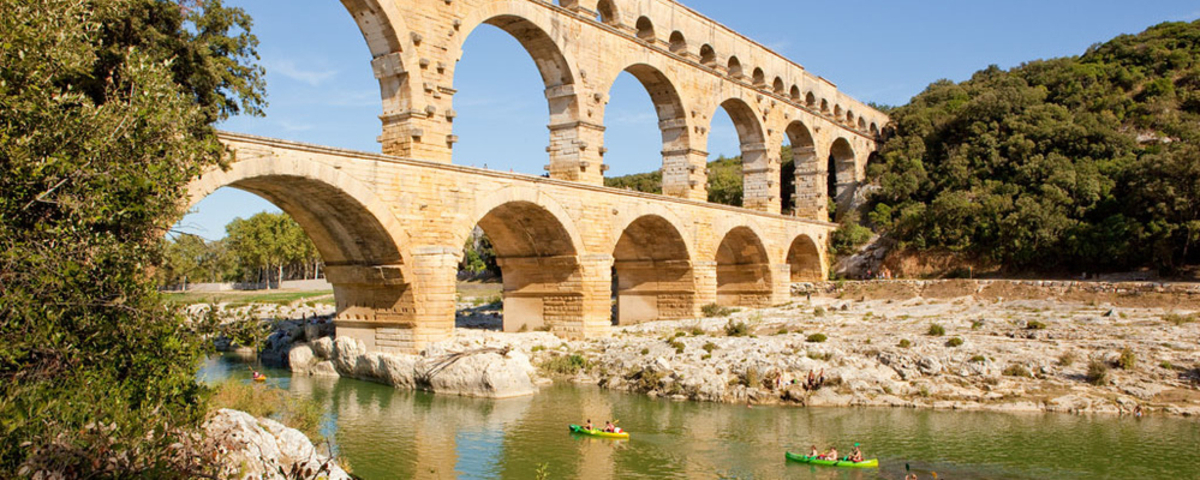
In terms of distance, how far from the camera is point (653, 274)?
30094 mm

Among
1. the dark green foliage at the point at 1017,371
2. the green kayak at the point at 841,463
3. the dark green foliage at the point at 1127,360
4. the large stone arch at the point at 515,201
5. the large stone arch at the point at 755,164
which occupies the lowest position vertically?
the green kayak at the point at 841,463

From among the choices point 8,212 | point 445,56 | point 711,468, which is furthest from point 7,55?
point 445,56

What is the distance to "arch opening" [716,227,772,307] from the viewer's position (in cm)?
3388

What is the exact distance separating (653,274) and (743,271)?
19.6 feet

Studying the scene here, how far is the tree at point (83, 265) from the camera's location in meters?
6.45

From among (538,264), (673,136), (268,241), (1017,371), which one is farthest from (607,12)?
(268,241)

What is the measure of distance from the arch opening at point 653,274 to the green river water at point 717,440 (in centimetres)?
1039

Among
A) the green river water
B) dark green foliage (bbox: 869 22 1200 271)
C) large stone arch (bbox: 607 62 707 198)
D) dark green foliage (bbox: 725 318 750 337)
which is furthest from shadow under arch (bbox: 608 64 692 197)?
dark green foliage (bbox: 869 22 1200 271)

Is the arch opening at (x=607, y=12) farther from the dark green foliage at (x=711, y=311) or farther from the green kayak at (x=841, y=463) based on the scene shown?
the green kayak at (x=841, y=463)

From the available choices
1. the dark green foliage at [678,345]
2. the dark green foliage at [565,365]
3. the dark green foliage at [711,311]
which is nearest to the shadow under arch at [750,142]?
the dark green foliage at [711,311]

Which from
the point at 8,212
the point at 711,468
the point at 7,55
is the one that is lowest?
the point at 711,468

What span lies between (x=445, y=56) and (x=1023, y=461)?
1493cm

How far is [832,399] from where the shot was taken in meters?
18.4

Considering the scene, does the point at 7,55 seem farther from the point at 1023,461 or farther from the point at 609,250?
the point at 609,250
